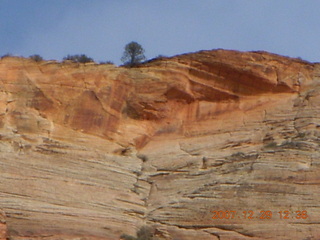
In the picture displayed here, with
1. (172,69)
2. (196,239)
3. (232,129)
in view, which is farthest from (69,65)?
(196,239)

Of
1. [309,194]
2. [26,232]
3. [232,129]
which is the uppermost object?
[232,129]

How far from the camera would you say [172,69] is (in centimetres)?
3266

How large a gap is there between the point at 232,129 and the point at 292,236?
5.41 metres

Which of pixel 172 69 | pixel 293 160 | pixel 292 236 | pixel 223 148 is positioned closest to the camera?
pixel 292 236

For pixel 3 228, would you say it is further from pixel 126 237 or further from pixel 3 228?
pixel 126 237

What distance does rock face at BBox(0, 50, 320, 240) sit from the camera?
27578 mm

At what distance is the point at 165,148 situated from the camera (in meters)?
31.1

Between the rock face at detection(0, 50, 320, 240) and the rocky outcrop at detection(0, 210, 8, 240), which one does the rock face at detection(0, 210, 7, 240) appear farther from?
the rock face at detection(0, 50, 320, 240)

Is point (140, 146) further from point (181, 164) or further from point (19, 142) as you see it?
point (19, 142)
